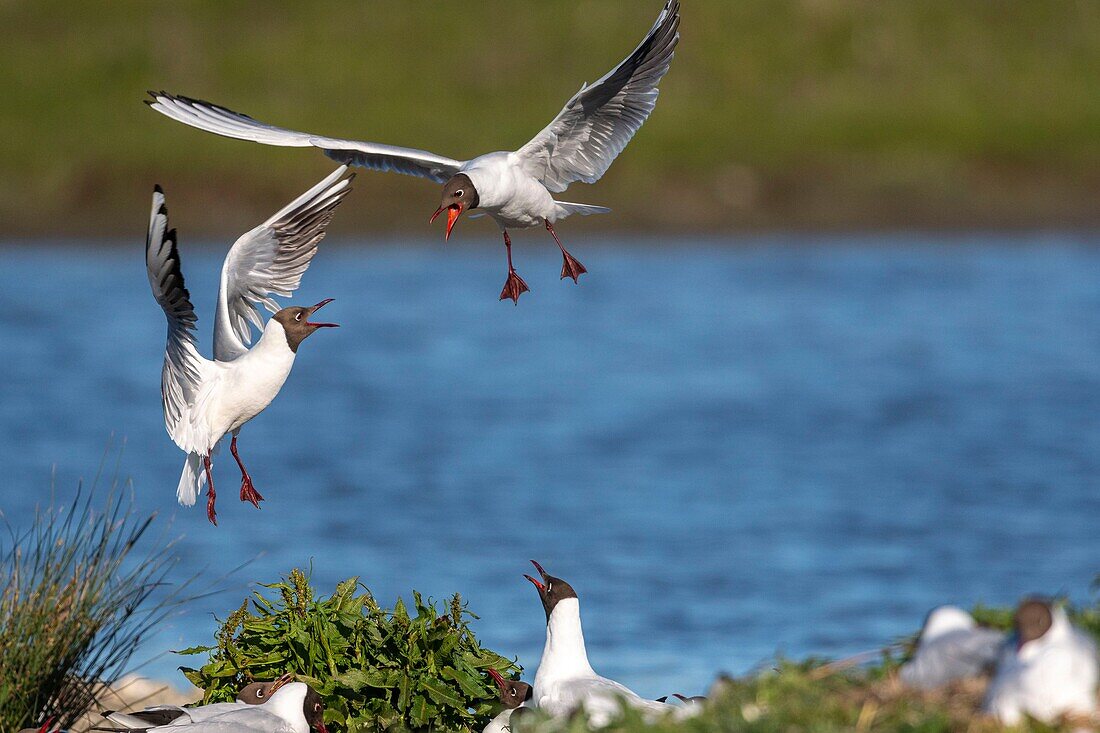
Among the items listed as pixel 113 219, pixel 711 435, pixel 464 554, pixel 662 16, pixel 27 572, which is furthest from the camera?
pixel 113 219

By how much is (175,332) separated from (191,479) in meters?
0.92

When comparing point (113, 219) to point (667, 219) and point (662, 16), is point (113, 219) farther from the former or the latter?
point (662, 16)

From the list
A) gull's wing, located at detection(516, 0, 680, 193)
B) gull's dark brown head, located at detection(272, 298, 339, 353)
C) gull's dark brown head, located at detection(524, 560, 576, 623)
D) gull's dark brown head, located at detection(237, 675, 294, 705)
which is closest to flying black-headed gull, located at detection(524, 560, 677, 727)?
gull's dark brown head, located at detection(524, 560, 576, 623)

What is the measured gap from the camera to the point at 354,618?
7.58 m

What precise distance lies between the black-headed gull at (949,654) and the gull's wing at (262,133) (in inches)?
161

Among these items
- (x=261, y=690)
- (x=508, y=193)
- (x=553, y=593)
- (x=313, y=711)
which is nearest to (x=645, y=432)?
(x=508, y=193)

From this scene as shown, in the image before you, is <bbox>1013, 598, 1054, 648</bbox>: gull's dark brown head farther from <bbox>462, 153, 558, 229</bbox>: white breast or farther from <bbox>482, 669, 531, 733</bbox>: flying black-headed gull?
<bbox>462, 153, 558, 229</bbox>: white breast

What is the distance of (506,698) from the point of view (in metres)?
7.54

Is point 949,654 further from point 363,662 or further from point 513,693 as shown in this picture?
point 363,662

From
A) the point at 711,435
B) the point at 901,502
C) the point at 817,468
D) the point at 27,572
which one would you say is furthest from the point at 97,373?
the point at 27,572

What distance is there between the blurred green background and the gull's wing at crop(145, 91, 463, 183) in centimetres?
2387

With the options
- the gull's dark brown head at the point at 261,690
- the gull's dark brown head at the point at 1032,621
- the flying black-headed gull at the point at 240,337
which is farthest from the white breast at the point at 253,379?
the gull's dark brown head at the point at 1032,621

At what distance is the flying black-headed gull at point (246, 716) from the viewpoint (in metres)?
7.09

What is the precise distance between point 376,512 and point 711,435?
6.33 m
